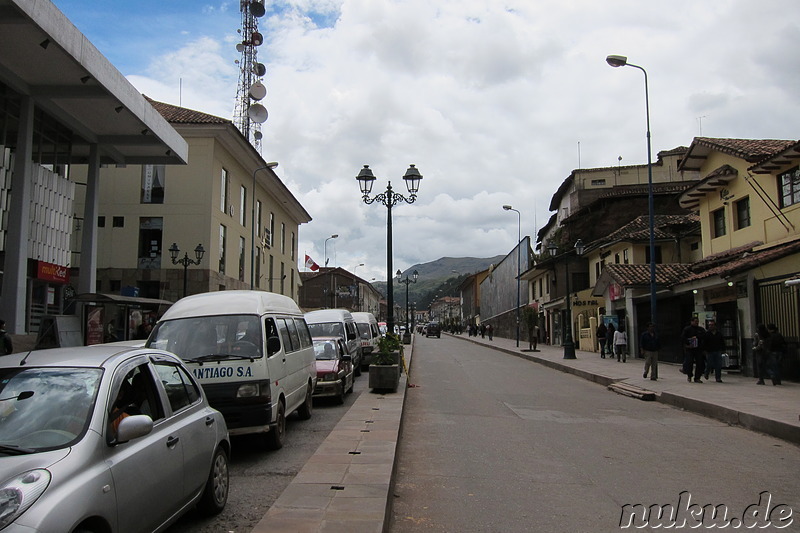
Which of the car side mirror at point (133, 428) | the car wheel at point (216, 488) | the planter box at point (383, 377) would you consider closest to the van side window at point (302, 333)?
the planter box at point (383, 377)

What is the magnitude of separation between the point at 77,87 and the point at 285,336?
1278 centimetres

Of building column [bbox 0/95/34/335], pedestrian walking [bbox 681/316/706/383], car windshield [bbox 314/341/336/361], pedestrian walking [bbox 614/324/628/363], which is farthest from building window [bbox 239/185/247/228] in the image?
pedestrian walking [bbox 681/316/706/383]

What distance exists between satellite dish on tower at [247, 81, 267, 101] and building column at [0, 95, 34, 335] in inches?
876

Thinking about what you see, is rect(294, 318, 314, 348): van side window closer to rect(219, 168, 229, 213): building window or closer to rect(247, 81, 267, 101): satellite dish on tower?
rect(219, 168, 229, 213): building window

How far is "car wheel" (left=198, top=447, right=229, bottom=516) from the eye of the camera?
16.9ft

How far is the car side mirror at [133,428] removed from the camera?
3803mm

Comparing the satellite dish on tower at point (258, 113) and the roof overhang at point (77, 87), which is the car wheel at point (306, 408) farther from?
the satellite dish on tower at point (258, 113)

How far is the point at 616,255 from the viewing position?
35062mm

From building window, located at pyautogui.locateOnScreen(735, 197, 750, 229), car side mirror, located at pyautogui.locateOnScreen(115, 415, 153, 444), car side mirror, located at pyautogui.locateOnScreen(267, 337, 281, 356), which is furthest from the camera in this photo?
building window, located at pyautogui.locateOnScreen(735, 197, 750, 229)

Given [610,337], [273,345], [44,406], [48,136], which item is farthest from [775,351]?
[48,136]

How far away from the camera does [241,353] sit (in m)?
8.26

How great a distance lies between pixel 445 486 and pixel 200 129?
1112 inches

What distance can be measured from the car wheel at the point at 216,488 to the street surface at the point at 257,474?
0.10m

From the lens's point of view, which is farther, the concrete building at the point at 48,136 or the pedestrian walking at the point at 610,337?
the pedestrian walking at the point at 610,337
